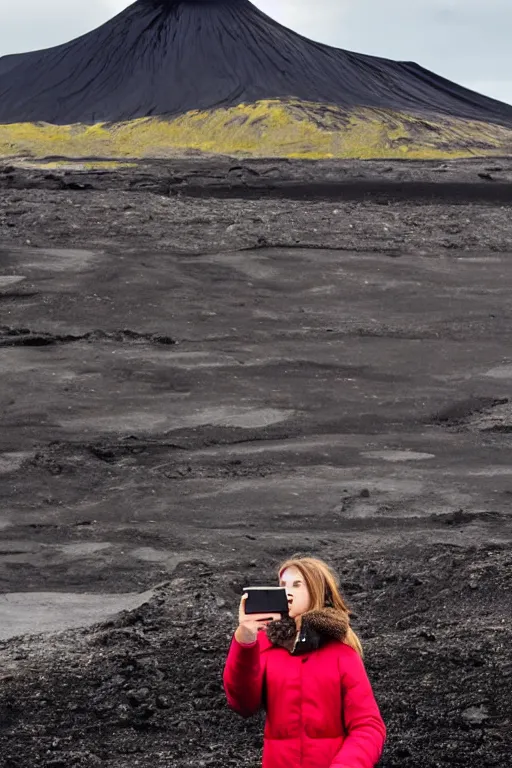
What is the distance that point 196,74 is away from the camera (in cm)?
3791

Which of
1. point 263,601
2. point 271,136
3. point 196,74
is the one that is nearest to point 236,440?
point 263,601

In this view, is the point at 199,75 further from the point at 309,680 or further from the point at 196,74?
the point at 309,680

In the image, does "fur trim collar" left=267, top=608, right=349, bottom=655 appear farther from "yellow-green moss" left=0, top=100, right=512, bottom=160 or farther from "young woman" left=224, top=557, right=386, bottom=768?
"yellow-green moss" left=0, top=100, right=512, bottom=160

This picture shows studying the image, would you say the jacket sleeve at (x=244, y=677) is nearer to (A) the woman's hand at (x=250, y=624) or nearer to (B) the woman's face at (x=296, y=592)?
(A) the woman's hand at (x=250, y=624)

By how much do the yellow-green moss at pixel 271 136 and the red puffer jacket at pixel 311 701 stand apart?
29185 millimetres

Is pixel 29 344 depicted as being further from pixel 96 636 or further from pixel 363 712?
pixel 363 712

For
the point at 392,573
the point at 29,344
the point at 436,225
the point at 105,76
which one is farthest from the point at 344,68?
the point at 392,573

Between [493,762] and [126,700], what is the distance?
2.09 metres

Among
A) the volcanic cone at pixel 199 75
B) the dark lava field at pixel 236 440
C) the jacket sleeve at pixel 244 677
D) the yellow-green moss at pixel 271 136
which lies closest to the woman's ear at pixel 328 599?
the jacket sleeve at pixel 244 677

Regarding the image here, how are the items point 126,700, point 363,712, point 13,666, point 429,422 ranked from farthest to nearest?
point 429,422 → point 13,666 → point 126,700 → point 363,712

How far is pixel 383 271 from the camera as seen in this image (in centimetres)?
1902

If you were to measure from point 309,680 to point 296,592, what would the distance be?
0.87ft

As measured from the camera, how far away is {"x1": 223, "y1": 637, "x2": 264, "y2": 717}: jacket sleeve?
131 inches

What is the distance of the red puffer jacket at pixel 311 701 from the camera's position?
3361mm
